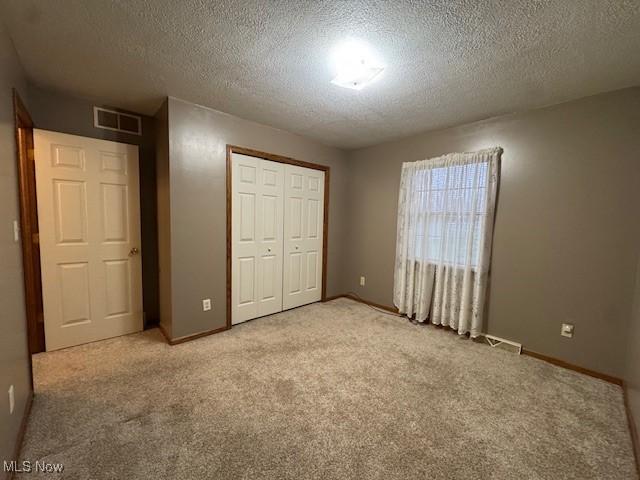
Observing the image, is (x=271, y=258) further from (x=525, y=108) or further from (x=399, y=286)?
(x=525, y=108)

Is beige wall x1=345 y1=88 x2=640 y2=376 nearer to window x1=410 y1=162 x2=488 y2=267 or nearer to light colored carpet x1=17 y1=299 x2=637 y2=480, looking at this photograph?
window x1=410 y1=162 x2=488 y2=267

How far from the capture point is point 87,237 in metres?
2.50

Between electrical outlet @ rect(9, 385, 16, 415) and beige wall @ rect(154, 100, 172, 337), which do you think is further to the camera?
beige wall @ rect(154, 100, 172, 337)

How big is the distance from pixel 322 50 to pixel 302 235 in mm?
2304

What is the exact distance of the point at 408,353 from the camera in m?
2.50

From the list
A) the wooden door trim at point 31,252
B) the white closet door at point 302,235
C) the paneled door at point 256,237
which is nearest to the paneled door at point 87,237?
the wooden door trim at point 31,252

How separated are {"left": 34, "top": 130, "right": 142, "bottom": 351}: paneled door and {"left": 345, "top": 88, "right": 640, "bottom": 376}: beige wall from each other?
352cm

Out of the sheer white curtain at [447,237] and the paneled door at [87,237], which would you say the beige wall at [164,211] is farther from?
the sheer white curtain at [447,237]

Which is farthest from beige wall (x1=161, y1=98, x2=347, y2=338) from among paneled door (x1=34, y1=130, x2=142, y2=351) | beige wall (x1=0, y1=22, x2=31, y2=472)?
beige wall (x1=0, y1=22, x2=31, y2=472)

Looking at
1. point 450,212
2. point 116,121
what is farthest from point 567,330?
point 116,121

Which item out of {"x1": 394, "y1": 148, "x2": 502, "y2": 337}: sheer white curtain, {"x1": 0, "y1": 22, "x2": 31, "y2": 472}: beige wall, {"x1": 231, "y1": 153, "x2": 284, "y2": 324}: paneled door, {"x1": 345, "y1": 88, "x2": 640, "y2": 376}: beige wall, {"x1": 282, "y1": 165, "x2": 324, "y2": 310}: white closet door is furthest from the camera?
{"x1": 282, "y1": 165, "x2": 324, "y2": 310}: white closet door

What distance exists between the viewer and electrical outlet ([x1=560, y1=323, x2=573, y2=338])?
2299 mm
